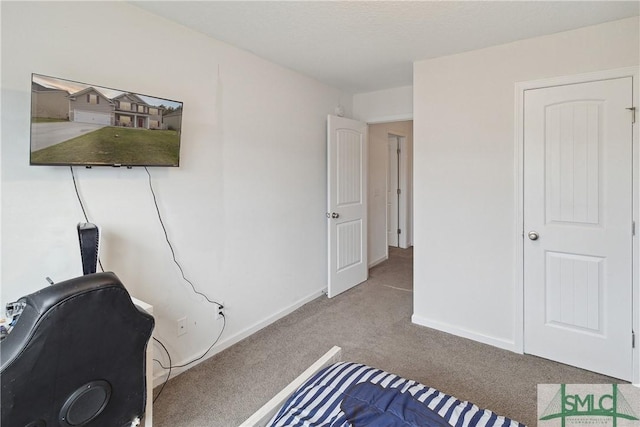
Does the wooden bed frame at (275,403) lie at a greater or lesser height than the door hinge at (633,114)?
lesser

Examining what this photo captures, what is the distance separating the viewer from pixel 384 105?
4031 millimetres

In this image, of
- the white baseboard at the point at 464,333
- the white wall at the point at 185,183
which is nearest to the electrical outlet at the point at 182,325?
the white wall at the point at 185,183

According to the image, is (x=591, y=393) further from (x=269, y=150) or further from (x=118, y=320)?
(x=269, y=150)

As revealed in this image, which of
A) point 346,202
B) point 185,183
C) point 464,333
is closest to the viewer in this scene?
point 185,183

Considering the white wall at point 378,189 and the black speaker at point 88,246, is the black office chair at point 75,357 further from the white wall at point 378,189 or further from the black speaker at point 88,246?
the white wall at point 378,189

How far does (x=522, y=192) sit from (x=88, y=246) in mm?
2840

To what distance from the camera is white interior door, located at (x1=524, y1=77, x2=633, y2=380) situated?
2.25 m

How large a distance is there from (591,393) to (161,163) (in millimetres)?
3043

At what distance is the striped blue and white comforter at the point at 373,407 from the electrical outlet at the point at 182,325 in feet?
4.49

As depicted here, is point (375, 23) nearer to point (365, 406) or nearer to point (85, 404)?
point (365, 406)

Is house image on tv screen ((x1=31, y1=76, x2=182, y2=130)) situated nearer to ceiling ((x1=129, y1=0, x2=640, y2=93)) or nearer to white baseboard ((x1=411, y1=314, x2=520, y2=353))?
ceiling ((x1=129, y1=0, x2=640, y2=93))

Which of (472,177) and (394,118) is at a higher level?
(394,118)

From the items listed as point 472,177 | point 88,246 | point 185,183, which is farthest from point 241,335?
point 472,177

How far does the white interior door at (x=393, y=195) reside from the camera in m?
6.29
